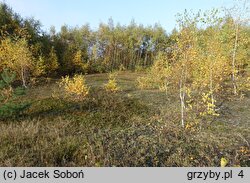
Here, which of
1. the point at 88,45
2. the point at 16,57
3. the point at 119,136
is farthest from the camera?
the point at 88,45

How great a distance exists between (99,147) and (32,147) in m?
1.68

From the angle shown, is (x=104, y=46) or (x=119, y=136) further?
(x=104, y=46)

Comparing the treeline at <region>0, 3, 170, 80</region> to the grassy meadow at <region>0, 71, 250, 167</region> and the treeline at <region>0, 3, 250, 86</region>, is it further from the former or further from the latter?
the grassy meadow at <region>0, 71, 250, 167</region>

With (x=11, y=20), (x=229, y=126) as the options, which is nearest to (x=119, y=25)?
(x=11, y=20)

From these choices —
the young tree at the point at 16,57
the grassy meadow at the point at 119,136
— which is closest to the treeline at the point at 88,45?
the young tree at the point at 16,57

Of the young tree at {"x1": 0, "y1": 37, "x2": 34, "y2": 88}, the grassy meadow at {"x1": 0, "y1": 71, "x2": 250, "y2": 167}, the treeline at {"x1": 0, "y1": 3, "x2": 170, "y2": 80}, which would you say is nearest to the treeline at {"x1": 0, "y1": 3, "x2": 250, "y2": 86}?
the treeline at {"x1": 0, "y1": 3, "x2": 170, "y2": 80}

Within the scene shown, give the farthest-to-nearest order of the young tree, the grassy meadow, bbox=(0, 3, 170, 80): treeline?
bbox=(0, 3, 170, 80): treeline, the young tree, the grassy meadow

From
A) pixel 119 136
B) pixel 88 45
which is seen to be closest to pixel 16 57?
pixel 119 136

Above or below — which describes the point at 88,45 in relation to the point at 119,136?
above

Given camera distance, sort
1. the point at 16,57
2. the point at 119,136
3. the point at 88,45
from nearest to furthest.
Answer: the point at 119,136 → the point at 16,57 → the point at 88,45

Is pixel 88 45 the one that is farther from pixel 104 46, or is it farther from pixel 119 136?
pixel 119 136

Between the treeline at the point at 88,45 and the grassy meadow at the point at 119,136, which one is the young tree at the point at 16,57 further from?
the grassy meadow at the point at 119,136

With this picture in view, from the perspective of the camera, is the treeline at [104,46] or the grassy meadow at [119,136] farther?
the treeline at [104,46]

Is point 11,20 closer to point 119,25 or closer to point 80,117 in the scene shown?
point 119,25
